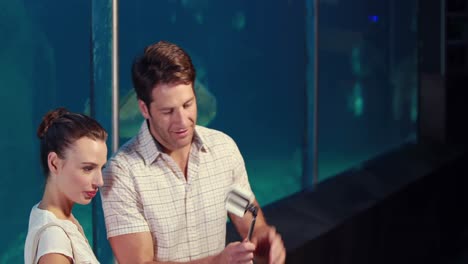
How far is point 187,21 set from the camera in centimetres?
358

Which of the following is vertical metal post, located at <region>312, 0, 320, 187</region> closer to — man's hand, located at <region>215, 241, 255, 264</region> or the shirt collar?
the shirt collar

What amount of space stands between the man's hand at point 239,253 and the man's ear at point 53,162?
47 centimetres

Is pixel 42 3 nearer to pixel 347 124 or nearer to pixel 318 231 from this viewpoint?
pixel 318 231

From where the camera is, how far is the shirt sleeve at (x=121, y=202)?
1.97 metres

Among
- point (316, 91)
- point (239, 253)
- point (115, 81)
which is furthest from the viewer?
point (316, 91)

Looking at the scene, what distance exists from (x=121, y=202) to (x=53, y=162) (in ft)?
1.21

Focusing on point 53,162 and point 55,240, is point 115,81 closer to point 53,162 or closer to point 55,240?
point 53,162

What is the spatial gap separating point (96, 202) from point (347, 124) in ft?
10.2

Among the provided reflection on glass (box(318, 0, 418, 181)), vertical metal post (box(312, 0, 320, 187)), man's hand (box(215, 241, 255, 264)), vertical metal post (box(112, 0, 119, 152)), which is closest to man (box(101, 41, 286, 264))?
man's hand (box(215, 241, 255, 264))

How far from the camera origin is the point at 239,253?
6.09 ft

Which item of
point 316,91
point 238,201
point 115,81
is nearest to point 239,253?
point 238,201

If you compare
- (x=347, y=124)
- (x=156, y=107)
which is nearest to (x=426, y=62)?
(x=347, y=124)

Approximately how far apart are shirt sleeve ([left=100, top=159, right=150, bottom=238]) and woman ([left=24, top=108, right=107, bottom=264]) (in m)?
0.26

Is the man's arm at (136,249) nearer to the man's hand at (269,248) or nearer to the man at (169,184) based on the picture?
the man at (169,184)
